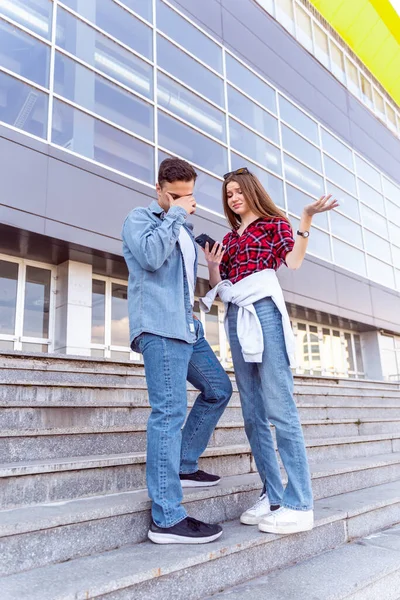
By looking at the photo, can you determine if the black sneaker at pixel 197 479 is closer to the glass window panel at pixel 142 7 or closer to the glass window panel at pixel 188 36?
the glass window panel at pixel 142 7

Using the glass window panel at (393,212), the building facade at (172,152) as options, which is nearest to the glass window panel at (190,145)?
the building facade at (172,152)

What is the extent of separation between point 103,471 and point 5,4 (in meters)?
8.24

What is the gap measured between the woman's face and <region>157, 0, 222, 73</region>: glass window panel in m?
8.93

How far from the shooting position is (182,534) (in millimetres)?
1982

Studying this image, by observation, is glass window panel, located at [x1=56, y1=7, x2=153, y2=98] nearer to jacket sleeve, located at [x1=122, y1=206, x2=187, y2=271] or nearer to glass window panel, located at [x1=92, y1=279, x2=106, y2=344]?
glass window panel, located at [x1=92, y1=279, x2=106, y2=344]

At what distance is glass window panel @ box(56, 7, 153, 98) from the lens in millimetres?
8156

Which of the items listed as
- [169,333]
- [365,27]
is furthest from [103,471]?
[365,27]

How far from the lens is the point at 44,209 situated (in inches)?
282

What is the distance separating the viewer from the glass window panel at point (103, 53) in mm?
8156

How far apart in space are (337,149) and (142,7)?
787 centimetres

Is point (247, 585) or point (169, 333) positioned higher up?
point (169, 333)

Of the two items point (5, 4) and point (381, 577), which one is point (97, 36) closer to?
point (5, 4)

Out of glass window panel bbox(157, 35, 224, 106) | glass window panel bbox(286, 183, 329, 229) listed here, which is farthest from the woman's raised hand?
glass window panel bbox(286, 183, 329, 229)

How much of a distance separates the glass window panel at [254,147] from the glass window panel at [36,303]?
5.66 metres
